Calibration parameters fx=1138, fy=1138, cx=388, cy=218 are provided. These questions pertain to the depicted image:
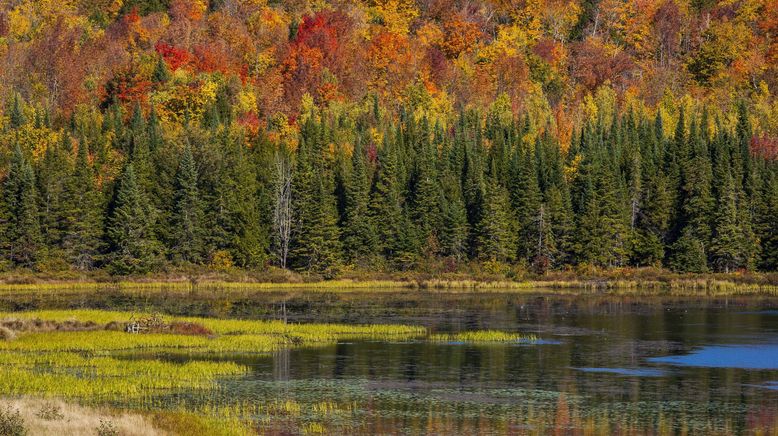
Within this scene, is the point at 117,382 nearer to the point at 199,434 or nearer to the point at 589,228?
the point at 199,434

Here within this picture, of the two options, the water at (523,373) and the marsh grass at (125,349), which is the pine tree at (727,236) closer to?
the water at (523,373)

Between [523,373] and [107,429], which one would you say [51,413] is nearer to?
[107,429]

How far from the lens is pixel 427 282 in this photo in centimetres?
14362

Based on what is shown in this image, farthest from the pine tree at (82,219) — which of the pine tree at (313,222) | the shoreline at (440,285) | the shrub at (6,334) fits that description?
the shrub at (6,334)

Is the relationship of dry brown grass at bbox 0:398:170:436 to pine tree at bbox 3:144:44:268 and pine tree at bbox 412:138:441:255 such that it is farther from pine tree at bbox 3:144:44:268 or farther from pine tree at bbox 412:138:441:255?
pine tree at bbox 412:138:441:255

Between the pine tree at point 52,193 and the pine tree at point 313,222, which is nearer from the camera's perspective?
the pine tree at point 52,193

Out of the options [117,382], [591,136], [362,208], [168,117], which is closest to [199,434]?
[117,382]

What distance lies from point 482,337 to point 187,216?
74517 mm

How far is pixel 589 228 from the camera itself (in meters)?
153

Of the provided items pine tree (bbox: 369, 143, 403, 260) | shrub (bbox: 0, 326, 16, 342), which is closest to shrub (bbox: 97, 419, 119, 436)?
shrub (bbox: 0, 326, 16, 342)

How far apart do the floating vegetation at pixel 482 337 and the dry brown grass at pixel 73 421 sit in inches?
1473

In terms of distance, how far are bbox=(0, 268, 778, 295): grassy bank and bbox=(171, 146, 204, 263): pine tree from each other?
194 inches

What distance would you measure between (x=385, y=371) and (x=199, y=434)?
22.5 meters

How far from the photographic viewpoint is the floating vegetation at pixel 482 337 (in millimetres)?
82125
